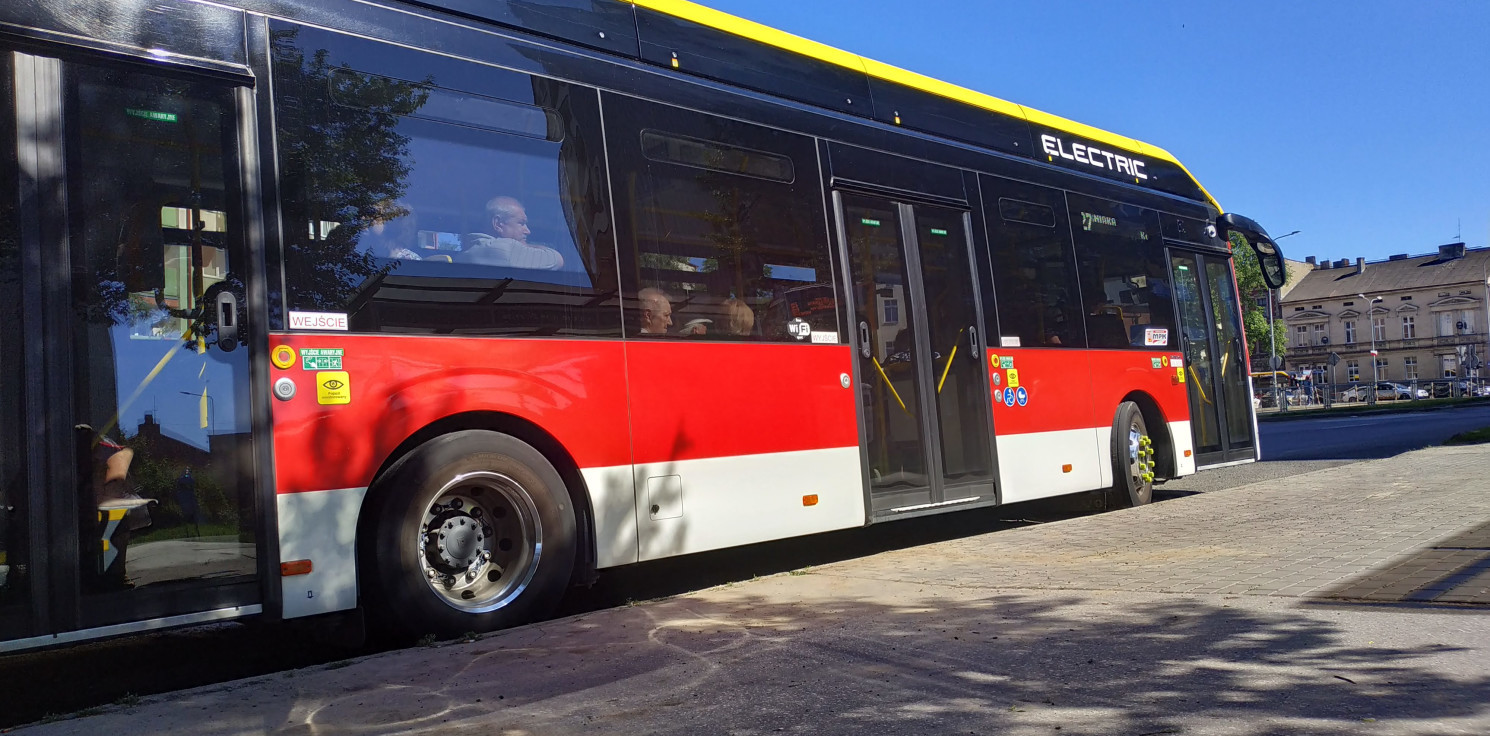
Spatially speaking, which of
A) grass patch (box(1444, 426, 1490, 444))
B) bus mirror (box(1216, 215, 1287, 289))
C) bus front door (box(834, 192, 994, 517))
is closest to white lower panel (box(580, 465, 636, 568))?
bus front door (box(834, 192, 994, 517))

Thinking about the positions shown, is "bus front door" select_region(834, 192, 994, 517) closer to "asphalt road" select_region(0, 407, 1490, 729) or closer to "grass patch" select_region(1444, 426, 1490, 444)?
"asphalt road" select_region(0, 407, 1490, 729)

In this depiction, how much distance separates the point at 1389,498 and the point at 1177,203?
4.16 m

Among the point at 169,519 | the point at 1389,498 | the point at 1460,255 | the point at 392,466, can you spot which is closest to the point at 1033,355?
the point at 1389,498

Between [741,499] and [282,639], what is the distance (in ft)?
9.19

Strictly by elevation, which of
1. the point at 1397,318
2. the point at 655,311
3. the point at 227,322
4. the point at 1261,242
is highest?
the point at 1397,318

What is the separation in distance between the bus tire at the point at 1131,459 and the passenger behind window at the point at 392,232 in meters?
7.74

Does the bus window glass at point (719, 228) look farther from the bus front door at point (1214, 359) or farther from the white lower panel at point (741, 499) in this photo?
the bus front door at point (1214, 359)

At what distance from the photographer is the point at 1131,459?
1127 cm

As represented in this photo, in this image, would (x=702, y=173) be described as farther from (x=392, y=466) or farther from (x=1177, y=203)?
(x=1177, y=203)

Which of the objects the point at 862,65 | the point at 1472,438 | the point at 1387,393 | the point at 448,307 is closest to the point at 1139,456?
the point at 862,65

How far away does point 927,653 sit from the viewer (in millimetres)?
4836

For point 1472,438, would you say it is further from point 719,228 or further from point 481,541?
point 481,541

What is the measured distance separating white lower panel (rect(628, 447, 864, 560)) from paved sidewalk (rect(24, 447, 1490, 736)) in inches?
13.5

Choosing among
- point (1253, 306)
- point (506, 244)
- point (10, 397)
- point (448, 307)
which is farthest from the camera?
point (1253, 306)
